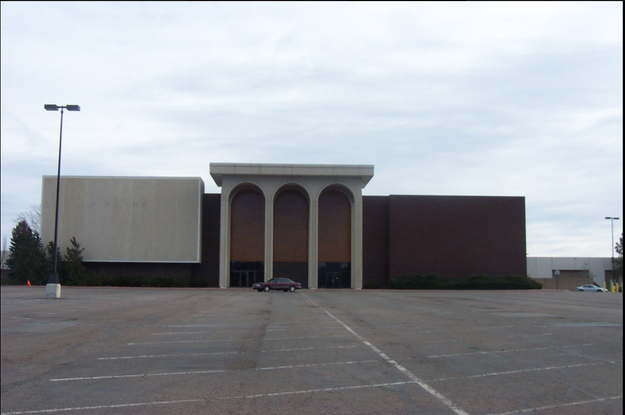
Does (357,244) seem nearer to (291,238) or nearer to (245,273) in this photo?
(291,238)

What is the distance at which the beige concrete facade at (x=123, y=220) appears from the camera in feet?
181

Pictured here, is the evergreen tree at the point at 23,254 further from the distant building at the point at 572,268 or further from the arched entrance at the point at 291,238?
the distant building at the point at 572,268

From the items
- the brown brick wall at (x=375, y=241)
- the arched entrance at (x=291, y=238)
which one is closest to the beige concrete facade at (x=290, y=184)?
the arched entrance at (x=291, y=238)

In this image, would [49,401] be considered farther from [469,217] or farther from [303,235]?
[469,217]

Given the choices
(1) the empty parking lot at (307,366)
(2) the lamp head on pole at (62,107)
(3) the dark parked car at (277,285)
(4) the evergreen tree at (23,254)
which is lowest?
(3) the dark parked car at (277,285)

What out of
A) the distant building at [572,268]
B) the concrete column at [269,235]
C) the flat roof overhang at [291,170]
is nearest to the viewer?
the flat roof overhang at [291,170]

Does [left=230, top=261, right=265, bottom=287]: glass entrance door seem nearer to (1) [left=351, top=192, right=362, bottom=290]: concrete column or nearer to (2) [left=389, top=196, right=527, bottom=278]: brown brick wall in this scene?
(1) [left=351, top=192, right=362, bottom=290]: concrete column

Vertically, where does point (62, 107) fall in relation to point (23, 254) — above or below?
above

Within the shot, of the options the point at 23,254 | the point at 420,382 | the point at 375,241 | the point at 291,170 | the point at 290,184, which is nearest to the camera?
the point at 420,382

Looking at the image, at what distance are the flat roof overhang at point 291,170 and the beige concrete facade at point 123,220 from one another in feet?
21.3

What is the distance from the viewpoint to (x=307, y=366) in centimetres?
1059

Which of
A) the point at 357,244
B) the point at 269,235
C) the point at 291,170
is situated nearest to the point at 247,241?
the point at 269,235

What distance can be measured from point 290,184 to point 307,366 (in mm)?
46391

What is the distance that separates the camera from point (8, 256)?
22547 millimetres
